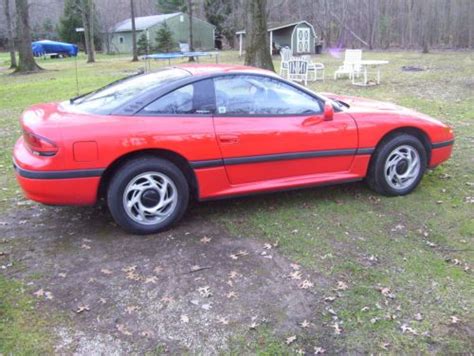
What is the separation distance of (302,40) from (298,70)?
18535 mm

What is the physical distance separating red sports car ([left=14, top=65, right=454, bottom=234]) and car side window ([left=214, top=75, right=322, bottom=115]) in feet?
0.03

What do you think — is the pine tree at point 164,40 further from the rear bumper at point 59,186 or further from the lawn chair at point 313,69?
the rear bumper at point 59,186

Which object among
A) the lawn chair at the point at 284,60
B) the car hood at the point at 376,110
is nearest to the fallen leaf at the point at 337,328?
the car hood at the point at 376,110

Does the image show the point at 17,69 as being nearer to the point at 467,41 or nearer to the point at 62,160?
the point at 62,160

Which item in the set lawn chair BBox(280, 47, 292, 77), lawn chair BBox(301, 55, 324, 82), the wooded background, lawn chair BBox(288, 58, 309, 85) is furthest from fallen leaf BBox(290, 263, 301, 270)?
the wooded background

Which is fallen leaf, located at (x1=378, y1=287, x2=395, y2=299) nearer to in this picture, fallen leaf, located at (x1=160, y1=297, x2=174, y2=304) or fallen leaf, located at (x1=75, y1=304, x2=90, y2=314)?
fallen leaf, located at (x1=160, y1=297, x2=174, y2=304)

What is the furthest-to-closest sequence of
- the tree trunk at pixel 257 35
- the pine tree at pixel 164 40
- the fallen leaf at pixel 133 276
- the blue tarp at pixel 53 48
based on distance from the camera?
the blue tarp at pixel 53 48, the pine tree at pixel 164 40, the tree trunk at pixel 257 35, the fallen leaf at pixel 133 276

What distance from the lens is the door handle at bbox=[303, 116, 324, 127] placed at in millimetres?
4535

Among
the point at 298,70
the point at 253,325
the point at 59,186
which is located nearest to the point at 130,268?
the point at 59,186

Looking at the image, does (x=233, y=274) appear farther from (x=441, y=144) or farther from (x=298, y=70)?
(x=298, y=70)

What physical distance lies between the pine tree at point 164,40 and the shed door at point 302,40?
555 inches

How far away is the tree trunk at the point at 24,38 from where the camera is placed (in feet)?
77.2

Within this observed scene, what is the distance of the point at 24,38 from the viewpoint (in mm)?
23594

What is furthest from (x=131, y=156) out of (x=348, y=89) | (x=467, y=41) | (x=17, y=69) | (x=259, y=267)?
(x=467, y=41)
